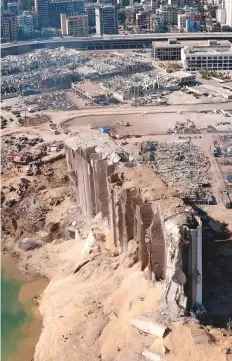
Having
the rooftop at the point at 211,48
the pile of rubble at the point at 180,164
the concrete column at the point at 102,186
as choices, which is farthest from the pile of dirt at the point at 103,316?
the rooftop at the point at 211,48

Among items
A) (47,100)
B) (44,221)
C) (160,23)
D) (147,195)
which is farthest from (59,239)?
(160,23)

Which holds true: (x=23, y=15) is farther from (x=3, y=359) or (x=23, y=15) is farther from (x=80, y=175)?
(x=3, y=359)

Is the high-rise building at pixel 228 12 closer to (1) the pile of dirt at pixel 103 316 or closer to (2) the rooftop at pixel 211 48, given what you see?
(2) the rooftop at pixel 211 48

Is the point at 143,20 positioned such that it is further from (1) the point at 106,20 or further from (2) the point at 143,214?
(2) the point at 143,214

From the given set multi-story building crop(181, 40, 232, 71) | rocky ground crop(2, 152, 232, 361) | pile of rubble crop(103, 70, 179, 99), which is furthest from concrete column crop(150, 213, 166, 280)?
multi-story building crop(181, 40, 232, 71)

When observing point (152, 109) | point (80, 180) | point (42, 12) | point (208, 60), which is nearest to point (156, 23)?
point (42, 12)

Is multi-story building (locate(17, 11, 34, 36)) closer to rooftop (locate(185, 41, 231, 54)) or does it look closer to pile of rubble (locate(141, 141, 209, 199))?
rooftop (locate(185, 41, 231, 54))

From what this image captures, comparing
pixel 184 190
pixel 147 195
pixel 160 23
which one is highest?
pixel 160 23
